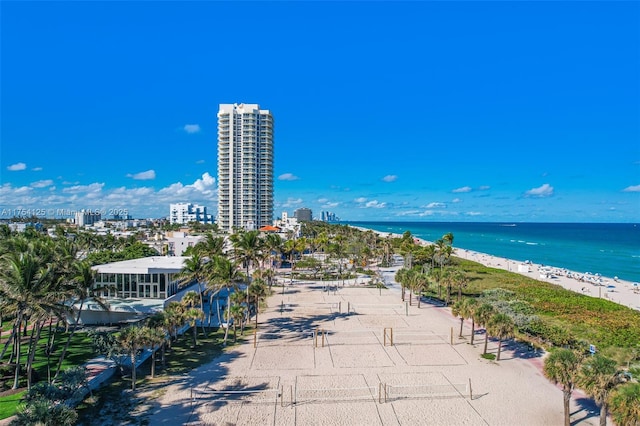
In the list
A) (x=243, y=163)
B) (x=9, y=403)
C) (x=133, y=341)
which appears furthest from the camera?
(x=243, y=163)

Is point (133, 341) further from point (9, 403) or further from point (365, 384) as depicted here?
point (365, 384)

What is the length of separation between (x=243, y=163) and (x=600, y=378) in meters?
121

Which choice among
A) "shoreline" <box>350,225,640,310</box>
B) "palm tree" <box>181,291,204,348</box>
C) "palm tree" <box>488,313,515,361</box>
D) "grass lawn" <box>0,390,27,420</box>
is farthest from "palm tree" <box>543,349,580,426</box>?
"shoreline" <box>350,225,640,310</box>

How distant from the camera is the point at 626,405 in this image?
13.3m

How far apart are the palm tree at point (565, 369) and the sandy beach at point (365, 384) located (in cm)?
251

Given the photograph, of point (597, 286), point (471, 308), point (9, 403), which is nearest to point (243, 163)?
point (597, 286)

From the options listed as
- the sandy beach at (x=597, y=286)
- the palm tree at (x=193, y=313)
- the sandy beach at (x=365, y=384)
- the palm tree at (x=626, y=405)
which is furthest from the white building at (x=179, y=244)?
the palm tree at (x=626, y=405)

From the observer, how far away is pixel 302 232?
140 metres

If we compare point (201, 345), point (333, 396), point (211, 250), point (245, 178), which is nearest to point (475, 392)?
point (333, 396)

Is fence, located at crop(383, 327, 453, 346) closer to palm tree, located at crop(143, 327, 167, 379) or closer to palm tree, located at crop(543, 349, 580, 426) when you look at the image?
palm tree, located at crop(543, 349, 580, 426)

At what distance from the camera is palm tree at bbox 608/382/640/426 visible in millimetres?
13039

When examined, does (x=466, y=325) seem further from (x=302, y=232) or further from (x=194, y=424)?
(x=302, y=232)

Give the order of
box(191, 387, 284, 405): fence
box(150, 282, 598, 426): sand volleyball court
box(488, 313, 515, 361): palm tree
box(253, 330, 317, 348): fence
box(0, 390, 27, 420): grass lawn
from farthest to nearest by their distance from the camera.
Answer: box(253, 330, 317, 348): fence < box(488, 313, 515, 361): palm tree < box(191, 387, 284, 405): fence < box(150, 282, 598, 426): sand volleyball court < box(0, 390, 27, 420): grass lawn

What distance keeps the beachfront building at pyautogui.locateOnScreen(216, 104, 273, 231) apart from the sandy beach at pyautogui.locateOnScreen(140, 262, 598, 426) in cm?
9901
